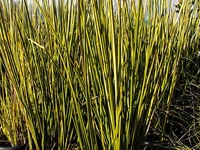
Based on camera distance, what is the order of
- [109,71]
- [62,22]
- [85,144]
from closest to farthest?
[109,71] → [85,144] → [62,22]

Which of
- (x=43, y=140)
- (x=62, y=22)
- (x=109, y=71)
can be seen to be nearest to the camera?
(x=109, y=71)

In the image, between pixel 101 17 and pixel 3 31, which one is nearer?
pixel 101 17

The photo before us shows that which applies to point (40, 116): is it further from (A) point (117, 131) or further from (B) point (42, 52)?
(A) point (117, 131)

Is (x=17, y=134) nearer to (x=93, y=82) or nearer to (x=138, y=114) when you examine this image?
(x=93, y=82)

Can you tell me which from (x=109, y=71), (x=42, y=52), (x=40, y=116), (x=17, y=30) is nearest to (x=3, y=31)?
(x=17, y=30)

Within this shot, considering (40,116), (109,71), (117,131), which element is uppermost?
(109,71)

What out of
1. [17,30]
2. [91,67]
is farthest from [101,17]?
[17,30]

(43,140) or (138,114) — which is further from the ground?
(138,114)
